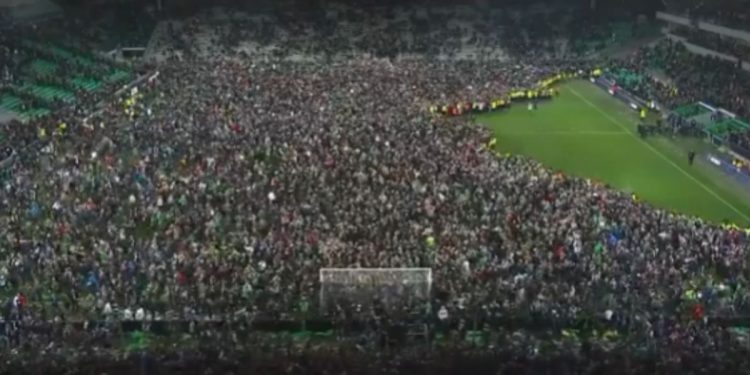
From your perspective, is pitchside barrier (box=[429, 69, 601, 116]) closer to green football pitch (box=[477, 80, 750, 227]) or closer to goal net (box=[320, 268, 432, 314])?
green football pitch (box=[477, 80, 750, 227])

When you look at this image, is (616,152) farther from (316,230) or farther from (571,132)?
(316,230)

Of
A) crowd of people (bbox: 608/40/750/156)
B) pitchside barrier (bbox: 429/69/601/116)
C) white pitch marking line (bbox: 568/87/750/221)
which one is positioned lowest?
white pitch marking line (bbox: 568/87/750/221)

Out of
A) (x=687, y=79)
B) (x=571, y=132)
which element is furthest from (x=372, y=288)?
(x=687, y=79)

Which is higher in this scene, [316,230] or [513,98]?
[316,230]

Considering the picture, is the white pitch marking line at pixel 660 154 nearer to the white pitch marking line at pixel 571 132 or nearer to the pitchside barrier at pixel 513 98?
the white pitch marking line at pixel 571 132

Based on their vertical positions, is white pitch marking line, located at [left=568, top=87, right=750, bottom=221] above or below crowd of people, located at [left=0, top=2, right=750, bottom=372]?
below

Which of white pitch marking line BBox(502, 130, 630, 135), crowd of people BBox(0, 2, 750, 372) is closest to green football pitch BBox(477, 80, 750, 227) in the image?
white pitch marking line BBox(502, 130, 630, 135)

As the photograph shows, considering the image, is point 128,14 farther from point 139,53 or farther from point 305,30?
point 305,30
